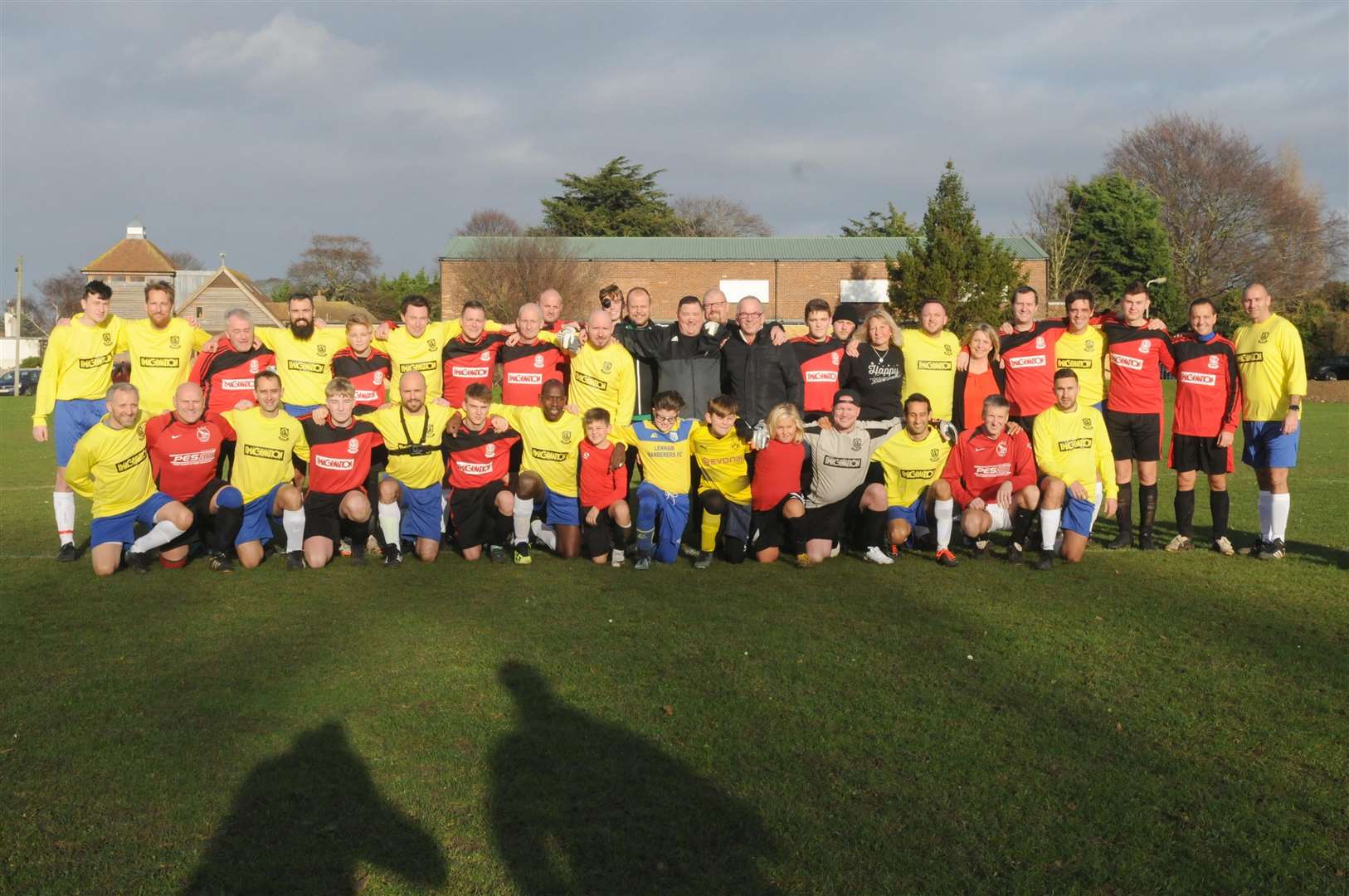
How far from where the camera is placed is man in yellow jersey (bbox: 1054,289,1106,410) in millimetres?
7805

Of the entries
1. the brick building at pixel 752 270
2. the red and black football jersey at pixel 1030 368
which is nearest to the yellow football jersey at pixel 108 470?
the red and black football jersey at pixel 1030 368

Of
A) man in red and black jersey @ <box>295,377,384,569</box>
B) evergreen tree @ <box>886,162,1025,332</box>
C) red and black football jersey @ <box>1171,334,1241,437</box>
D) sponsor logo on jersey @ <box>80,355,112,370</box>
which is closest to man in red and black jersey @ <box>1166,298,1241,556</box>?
red and black football jersey @ <box>1171,334,1241,437</box>

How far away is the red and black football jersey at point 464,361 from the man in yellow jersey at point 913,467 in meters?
3.12

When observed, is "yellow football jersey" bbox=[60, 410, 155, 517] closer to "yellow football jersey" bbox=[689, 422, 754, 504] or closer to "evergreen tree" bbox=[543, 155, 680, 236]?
"yellow football jersey" bbox=[689, 422, 754, 504]

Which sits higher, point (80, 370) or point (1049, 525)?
point (80, 370)

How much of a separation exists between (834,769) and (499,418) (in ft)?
14.7

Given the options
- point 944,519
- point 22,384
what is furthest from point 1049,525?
point 22,384

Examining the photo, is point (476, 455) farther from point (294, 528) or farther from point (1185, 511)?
point (1185, 511)

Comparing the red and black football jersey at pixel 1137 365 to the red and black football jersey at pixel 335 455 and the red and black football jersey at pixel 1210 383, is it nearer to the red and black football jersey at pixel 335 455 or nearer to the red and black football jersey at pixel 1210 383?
the red and black football jersey at pixel 1210 383

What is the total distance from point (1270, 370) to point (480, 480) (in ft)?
18.7

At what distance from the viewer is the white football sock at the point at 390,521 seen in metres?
7.07

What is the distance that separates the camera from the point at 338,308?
61875 mm

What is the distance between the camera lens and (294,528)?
7004 millimetres

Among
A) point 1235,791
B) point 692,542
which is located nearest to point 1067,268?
point 692,542
